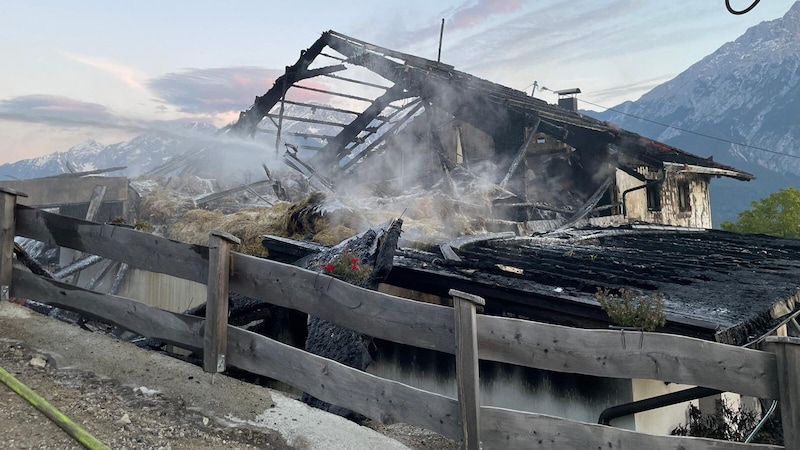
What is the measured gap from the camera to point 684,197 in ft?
66.2

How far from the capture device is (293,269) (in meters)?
3.48

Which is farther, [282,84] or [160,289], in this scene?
[282,84]

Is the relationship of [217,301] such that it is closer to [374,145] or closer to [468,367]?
[468,367]

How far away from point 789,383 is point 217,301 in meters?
3.63

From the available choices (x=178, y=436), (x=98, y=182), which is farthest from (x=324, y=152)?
(x=178, y=436)

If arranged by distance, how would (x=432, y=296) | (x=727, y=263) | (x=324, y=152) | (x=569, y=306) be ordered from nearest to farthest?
(x=569, y=306) < (x=432, y=296) < (x=727, y=263) < (x=324, y=152)

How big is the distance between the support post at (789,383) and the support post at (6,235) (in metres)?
6.15

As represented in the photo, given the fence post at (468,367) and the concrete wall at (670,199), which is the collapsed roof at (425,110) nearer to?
the concrete wall at (670,199)

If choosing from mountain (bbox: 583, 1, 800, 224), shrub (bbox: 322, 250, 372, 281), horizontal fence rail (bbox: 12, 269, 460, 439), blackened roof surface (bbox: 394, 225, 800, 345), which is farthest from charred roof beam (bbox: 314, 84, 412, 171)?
mountain (bbox: 583, 1, 800, 224)

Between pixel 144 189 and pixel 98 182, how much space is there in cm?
132

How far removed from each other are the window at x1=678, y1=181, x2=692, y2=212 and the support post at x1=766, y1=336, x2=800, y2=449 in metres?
20.1

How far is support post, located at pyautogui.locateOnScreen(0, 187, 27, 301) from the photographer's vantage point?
14.9ft

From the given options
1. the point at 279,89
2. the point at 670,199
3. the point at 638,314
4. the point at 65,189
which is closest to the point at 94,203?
the point at 65,189

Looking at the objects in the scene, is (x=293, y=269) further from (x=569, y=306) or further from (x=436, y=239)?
(x=436, y=239)
